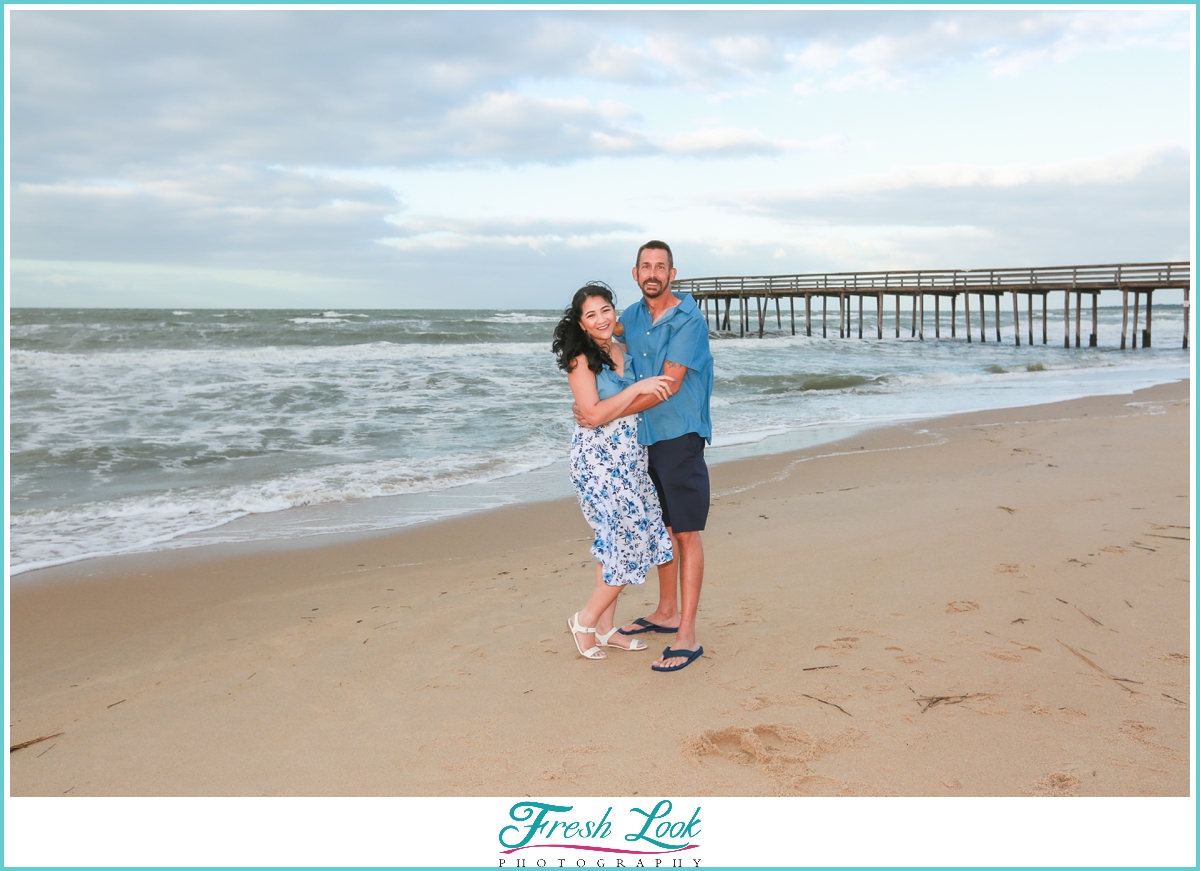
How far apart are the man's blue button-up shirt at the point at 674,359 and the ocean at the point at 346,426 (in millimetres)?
3467

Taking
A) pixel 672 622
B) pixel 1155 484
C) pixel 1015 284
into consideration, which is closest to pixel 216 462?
A: pixel 672 622

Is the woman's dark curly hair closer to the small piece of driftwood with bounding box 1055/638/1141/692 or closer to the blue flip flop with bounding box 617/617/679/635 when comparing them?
the blue flip flop with bounding box 617/617/679/635

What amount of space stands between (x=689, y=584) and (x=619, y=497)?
478mm

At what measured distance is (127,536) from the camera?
620cm

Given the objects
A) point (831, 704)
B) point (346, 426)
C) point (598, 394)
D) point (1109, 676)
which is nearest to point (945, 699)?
point (831, 704)

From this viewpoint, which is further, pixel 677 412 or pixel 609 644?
pixel 609 644

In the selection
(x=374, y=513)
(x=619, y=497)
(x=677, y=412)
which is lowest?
(x=374, y=513)

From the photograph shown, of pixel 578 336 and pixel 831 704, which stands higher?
pixel 578 336

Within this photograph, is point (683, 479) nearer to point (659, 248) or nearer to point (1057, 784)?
point (659, 248)

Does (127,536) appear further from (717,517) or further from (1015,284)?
(1015,284)

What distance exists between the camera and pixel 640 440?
3572mm

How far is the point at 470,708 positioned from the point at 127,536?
4.38 m

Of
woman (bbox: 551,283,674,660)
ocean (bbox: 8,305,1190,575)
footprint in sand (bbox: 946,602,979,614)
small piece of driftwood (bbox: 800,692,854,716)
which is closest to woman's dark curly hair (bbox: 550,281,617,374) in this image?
woman (bbox: 551,283,674,660)

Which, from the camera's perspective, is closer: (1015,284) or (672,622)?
(672,622)
